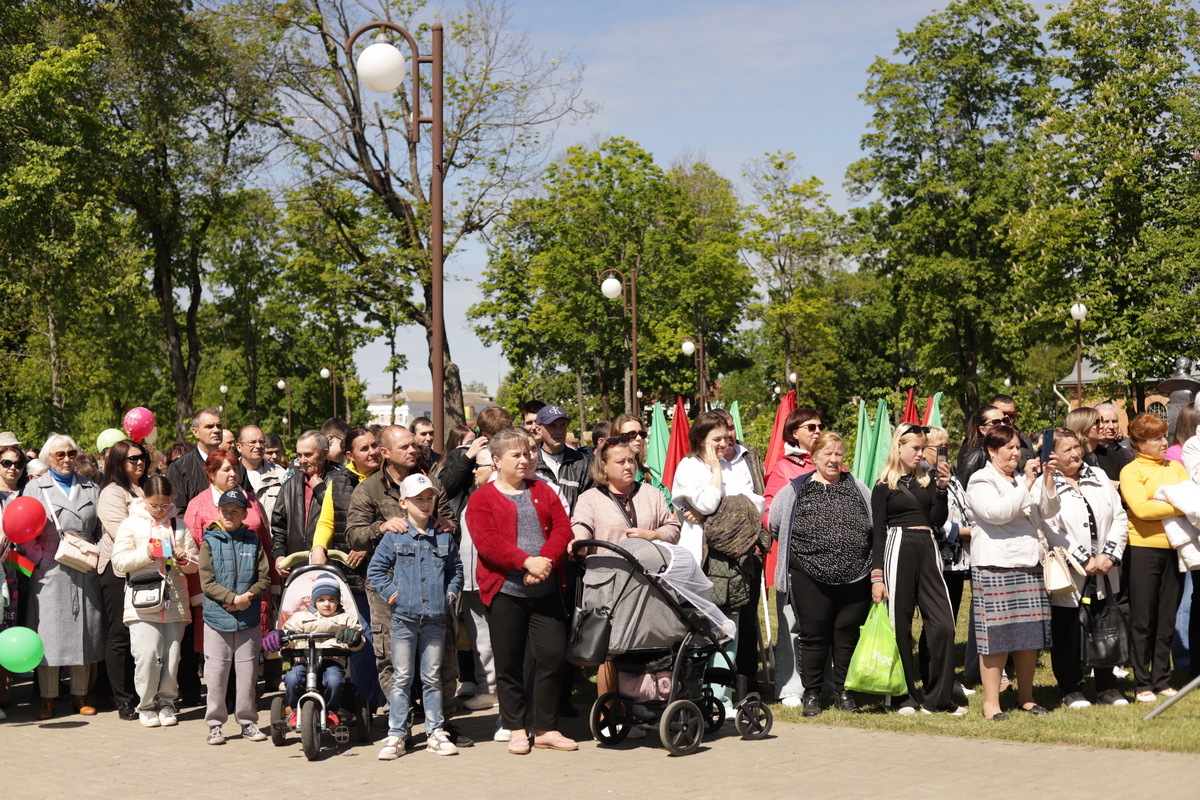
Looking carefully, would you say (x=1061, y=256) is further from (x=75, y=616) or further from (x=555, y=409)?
(x=75, y=616)

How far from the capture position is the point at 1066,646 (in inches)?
340

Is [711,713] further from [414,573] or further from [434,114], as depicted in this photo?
[434,114]

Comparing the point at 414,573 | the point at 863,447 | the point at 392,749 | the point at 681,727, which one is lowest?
the point at 392,749

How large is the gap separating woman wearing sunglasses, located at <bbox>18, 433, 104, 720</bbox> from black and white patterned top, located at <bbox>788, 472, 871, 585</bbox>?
5538 millimetres

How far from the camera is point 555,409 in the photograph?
29.1ft

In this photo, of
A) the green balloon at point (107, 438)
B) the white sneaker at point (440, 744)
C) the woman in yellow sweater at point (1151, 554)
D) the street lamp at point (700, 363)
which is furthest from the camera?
the street lamp at point (700, 363)

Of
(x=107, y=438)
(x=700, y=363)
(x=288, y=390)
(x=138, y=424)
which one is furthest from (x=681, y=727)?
(x=288, y=390)

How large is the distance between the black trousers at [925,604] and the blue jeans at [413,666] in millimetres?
3264

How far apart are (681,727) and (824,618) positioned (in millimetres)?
1665

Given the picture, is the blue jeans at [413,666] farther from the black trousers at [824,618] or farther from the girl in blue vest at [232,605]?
the black trousers at [824,618]

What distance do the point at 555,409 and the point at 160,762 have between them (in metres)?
3.64

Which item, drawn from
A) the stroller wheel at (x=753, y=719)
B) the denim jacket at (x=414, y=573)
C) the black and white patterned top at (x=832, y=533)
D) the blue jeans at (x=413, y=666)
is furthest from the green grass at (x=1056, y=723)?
the denim jacket at (x=414, y=573)

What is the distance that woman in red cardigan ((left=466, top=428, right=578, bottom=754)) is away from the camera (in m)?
7.50

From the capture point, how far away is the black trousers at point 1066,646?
8.62 meters
